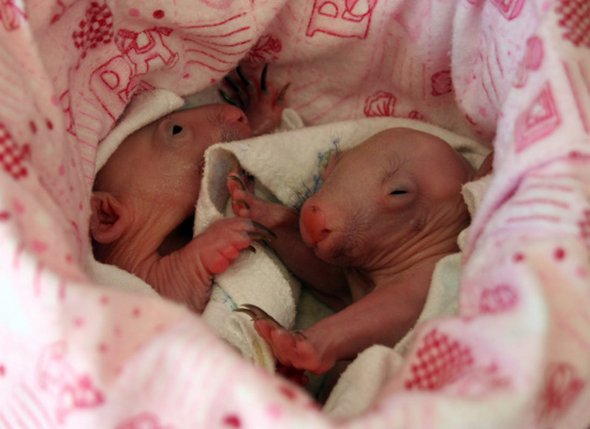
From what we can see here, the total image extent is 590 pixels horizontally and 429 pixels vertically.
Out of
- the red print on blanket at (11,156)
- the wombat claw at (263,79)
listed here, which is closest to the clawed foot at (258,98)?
the wombat claw at (263,79)

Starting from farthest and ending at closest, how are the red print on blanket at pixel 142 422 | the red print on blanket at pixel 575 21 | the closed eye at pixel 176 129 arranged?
the closed eye at pixel 176 129, the red print on blanket at pixel 575 21, the red print on blanket at pixel 142 422

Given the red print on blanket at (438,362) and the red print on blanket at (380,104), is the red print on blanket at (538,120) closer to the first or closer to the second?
the red print on blanket at (438,362)

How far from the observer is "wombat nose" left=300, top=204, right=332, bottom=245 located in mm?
1240

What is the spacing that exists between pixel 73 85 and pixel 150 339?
1.79ft

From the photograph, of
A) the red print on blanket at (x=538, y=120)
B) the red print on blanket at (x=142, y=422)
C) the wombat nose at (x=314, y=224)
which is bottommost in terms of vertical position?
the wombat nose at (x=314, y=224)

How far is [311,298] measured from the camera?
1407 mm

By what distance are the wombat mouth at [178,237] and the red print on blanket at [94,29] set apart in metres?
0.33

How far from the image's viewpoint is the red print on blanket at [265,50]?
1.41m

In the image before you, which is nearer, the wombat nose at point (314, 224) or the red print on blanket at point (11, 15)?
the red print on blanket at point (11, 15)

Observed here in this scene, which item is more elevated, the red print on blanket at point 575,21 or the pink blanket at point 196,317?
the red print on blanket at point 575,21

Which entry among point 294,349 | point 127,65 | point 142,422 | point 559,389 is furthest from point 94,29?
point 559,389

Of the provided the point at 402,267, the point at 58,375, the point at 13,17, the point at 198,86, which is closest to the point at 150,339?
the point at 58,375

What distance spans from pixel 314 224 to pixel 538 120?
391 mm

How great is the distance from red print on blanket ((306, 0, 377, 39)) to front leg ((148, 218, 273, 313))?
0.35m
